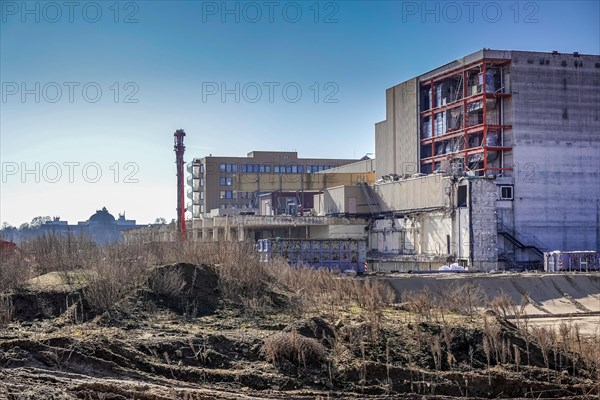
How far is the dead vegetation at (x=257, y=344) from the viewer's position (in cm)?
1688

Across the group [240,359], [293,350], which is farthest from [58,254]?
[293,350]

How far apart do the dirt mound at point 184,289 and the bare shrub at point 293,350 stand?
5509 millimetres

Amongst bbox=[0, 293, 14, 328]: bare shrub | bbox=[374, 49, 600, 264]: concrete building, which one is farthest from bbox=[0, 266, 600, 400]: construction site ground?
bbox=[374, 49, 600, 264]: concrete building

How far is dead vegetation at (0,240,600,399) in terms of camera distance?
16875 millimetres

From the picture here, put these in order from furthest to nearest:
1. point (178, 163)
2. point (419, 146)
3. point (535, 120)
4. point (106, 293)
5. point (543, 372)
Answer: point (419, 146) < point (178, 163) < point (535, 120) < point (106, 293) < point (543, 372)

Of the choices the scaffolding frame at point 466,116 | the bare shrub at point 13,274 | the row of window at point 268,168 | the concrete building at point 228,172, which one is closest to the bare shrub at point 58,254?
the bare shrub at point 13,274

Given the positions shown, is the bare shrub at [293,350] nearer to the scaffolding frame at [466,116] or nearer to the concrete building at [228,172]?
the scaffolding frame at [466,116]

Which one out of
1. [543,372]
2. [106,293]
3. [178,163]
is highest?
[178,163]

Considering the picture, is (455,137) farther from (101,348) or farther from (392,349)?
(101,348)

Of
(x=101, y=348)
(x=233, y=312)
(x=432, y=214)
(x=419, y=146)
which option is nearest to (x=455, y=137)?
(x=419, y=146)

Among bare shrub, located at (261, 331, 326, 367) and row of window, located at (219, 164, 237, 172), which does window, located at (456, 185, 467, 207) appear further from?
row of window, located at (219, 164, 237, 172)

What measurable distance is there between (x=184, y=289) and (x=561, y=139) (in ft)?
125

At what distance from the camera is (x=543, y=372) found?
19141 mm

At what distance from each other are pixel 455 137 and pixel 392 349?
43.6 m
